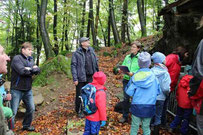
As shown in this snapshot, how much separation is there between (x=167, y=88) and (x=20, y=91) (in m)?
3.89

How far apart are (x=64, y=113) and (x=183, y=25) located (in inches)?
214

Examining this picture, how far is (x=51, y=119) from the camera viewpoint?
6.24 meters

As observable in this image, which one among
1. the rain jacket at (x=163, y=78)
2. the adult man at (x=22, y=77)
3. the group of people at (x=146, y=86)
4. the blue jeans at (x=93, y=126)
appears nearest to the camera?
the group of people at (x=146, y=86)

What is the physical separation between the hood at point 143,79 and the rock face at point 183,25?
9.19 ft

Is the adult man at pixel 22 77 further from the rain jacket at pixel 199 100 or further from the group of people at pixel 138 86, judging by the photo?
the rain jacket at pixel 199 100

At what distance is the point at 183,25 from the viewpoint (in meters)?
6.22

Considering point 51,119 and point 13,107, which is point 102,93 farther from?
point 51,119

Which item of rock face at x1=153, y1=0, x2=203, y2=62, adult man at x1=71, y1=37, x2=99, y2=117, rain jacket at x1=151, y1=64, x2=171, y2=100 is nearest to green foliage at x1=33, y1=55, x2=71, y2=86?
adult man at x1=71, y1=37, x2=99, y2=117

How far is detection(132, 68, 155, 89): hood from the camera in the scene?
3.63 metres

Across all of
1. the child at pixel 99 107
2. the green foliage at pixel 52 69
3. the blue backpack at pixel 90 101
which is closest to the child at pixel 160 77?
the child at pixel 99 107

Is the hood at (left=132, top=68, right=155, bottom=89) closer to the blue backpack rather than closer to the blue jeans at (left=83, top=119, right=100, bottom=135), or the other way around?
the blue backpack

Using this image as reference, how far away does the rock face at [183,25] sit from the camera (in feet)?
18.3

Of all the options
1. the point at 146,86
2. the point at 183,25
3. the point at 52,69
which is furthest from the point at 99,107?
the point at 52,69

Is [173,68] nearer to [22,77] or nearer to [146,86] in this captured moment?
[146,86]
